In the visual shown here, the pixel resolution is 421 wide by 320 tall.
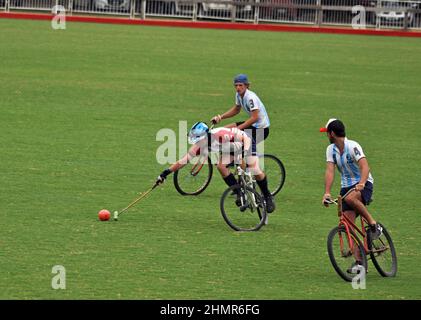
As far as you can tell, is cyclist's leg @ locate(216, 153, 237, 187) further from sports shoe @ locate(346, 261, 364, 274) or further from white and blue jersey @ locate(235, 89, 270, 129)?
sports shoe @ locate(346, 261, 364, 274)

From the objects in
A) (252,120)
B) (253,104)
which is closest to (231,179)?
(252,120)

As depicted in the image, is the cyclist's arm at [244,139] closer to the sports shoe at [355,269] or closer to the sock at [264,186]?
the sock at [264,186]

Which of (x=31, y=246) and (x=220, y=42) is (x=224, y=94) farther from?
(x=31, y=246)

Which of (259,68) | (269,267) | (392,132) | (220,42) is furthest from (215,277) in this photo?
(220,42)

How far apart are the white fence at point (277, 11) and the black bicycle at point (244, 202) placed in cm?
3192

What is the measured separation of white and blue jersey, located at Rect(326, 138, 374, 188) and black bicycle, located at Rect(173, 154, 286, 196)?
185 inches

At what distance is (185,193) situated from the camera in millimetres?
18094

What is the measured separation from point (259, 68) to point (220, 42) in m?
7.09

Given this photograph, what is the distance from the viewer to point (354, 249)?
12.8 m

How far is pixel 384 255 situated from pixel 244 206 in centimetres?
286

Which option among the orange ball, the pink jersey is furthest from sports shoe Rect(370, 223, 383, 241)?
the orange ball

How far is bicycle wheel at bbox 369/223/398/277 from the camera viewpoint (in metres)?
13.1

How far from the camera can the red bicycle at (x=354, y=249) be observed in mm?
12734

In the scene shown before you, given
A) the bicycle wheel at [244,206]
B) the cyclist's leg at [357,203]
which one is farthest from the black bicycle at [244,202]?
the cyclist's leg at [357,203]
